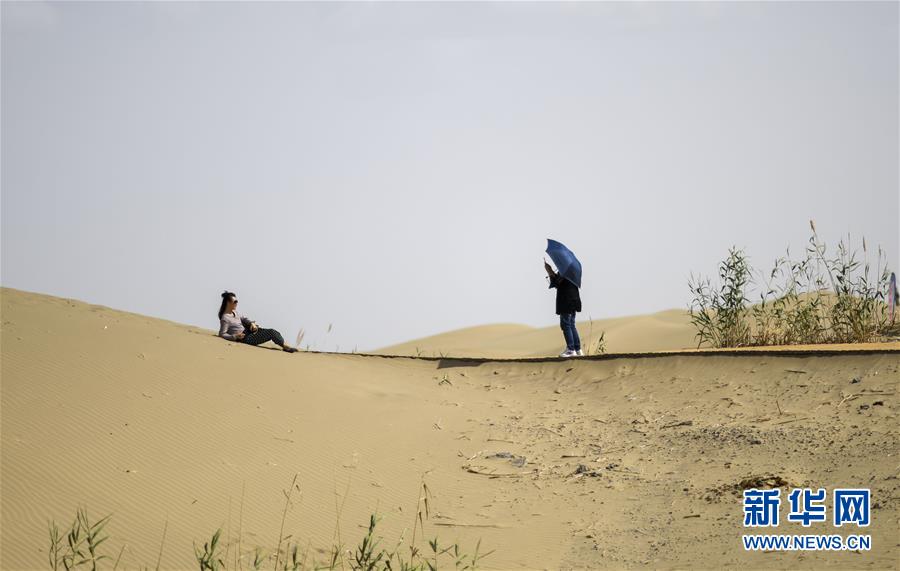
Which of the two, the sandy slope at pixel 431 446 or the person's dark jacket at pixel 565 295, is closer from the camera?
the sandy slope at pixel 431 446

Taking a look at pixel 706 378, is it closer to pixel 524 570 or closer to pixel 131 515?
pixel 524 570

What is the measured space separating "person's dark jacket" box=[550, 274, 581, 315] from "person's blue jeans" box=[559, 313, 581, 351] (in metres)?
0.08

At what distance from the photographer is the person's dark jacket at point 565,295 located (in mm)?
11883

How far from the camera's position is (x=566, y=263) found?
1193 cm

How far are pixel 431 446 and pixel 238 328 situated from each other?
4.59 m

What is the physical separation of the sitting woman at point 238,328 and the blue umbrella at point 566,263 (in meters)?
3.59

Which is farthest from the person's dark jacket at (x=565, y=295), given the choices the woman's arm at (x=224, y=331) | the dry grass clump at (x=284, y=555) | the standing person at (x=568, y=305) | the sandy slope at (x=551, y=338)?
the dry grass clump at (x=284, y=555)

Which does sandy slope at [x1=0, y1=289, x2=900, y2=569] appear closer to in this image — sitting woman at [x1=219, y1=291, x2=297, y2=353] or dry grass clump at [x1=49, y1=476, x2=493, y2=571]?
dry grass clump at [x1=49, y1=476, x2=493, y2=571]

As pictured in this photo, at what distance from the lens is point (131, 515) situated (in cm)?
595

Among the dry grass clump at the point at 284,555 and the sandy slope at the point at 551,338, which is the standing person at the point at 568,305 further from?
the dry grass clump at the point at 284,555

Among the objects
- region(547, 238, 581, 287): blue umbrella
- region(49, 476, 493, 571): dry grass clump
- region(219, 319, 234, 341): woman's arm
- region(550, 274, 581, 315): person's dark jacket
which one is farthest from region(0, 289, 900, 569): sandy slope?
region(547, 238, 581, 287): blue umbrella

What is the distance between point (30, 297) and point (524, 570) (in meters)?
7.69

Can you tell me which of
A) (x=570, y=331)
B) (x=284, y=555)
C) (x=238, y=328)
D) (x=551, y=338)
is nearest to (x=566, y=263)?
(x=570, y=331)

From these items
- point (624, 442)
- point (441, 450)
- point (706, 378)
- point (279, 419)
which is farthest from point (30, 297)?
point (706, 378)
